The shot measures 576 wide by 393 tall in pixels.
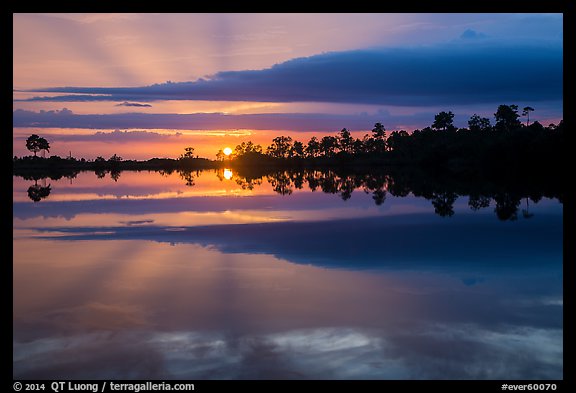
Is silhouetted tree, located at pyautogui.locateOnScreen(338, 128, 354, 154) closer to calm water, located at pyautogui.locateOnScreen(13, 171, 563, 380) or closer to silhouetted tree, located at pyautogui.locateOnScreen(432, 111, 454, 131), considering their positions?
silhouetted tree, located at pyautogui.locateOnScreen(432, 111, 454, 131)

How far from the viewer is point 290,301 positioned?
395 inches

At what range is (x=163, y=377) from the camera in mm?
7016

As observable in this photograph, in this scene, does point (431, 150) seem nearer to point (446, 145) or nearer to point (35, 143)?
point (446, 145)

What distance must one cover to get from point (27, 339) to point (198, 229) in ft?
36.6

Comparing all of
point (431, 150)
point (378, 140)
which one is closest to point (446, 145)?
point (431, 150)

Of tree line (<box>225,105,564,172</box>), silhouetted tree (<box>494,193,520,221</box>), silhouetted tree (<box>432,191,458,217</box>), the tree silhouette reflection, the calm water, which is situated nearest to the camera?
the calm water

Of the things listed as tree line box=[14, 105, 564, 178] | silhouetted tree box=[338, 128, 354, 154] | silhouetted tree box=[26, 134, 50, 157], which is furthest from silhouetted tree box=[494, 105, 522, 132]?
silhouetted tree box=[26, 134, 50, 157]

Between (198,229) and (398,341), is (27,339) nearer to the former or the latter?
(398,341)

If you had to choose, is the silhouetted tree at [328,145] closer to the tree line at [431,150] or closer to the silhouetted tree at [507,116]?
the tree line at [431,150]

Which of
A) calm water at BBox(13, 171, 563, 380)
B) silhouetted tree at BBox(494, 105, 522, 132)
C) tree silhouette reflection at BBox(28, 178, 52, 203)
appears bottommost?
calm water at BBox(13, 171, 563, 380)

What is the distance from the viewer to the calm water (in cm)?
738
